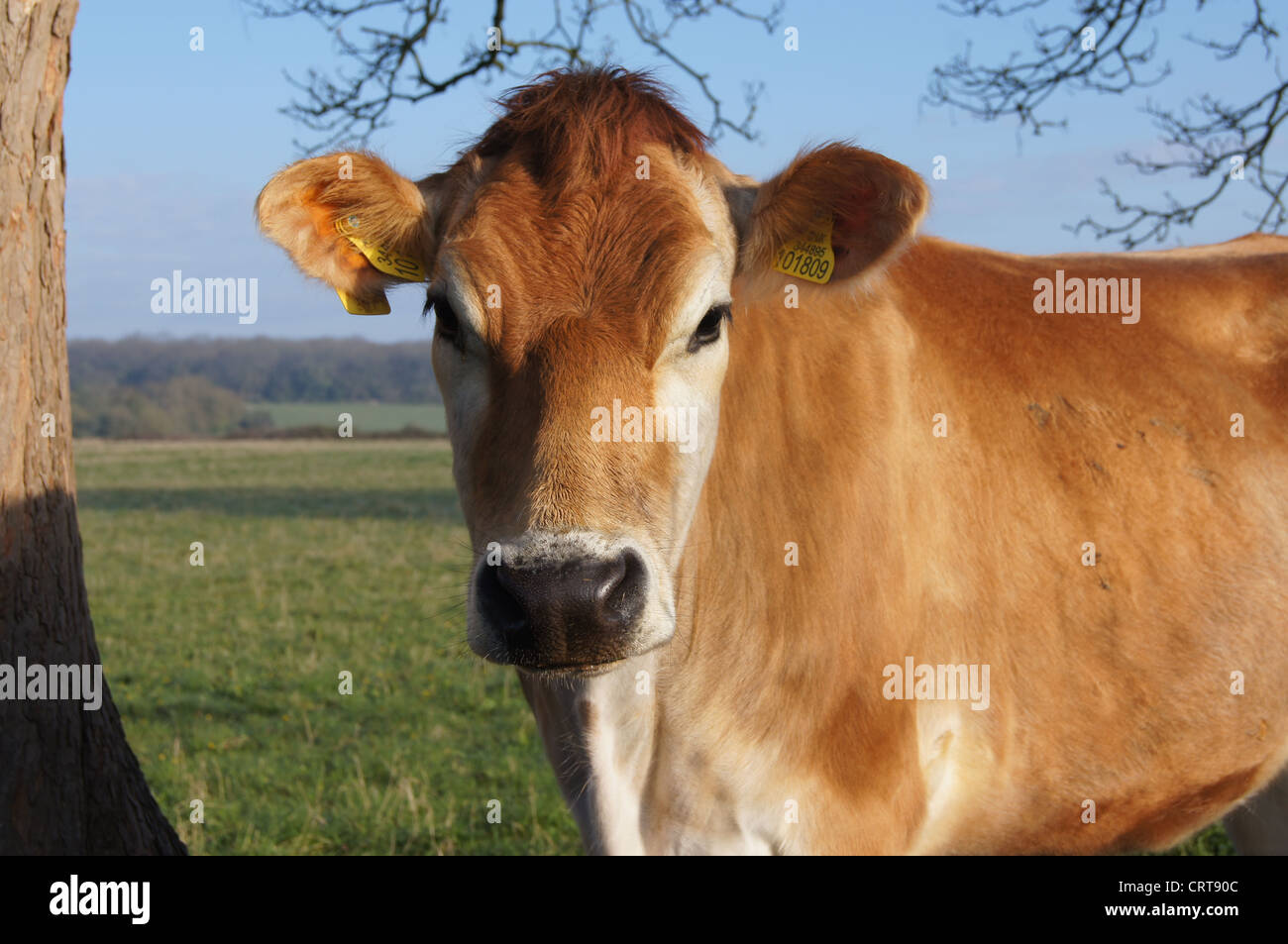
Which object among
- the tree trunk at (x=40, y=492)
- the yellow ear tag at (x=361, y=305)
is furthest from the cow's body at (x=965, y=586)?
the tree trunk at (x=40, y=492)

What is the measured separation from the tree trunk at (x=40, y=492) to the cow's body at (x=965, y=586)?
154 cm

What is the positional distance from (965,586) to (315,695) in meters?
5.91

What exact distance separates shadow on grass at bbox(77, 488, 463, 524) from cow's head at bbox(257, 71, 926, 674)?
1734 centimetres

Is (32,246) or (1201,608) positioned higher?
(32,246)

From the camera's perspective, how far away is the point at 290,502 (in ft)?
81.0

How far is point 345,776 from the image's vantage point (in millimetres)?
6336

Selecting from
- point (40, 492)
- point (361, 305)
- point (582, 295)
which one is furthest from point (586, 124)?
point (40, 492)

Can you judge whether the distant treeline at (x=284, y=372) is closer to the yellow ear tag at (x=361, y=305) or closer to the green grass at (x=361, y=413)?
the green grass at (x=361, y=413)

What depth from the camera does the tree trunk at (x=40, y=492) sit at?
346 centimetres

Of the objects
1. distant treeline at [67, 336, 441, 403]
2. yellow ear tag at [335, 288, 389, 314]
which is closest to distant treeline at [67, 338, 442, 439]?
distant treeline at [67, 336, 441, 403]
